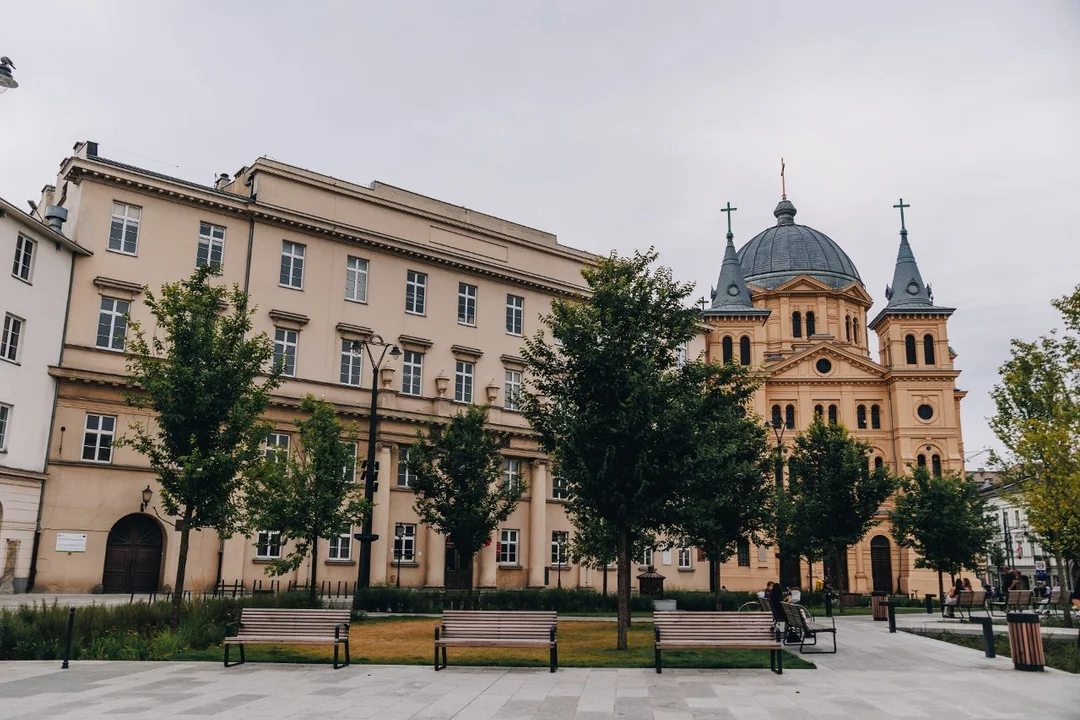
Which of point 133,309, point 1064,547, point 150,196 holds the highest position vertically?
point 150,196

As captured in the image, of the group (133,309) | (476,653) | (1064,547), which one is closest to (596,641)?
(476,653)

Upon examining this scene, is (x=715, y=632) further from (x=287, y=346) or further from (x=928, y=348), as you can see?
(x=928, y=348)

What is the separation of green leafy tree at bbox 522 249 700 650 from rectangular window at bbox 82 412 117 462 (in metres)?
20.7

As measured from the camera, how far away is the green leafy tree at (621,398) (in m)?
17.1

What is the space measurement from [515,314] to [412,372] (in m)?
7.28

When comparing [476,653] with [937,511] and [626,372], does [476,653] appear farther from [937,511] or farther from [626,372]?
[937,511]

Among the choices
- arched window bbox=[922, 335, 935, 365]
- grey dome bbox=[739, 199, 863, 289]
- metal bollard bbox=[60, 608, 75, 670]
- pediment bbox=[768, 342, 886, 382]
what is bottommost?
metal bollard bbox=[60, 608, 75, 670]

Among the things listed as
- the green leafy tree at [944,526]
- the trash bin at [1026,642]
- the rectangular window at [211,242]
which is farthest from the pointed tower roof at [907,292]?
the trash bin at [1026,642]

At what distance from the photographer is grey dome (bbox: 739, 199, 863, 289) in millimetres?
74750

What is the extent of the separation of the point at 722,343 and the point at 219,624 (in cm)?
5616

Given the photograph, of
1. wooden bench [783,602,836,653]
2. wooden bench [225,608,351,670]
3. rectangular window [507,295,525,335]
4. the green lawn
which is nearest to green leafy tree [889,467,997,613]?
rectangular window [507,295,525,335]

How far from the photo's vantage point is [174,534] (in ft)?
108

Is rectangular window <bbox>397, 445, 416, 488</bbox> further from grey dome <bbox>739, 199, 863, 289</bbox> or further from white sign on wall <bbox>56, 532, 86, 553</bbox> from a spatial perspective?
grey dome <bbox>739, 199, 863, 289</bbox>

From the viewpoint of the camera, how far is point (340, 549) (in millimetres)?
36594
